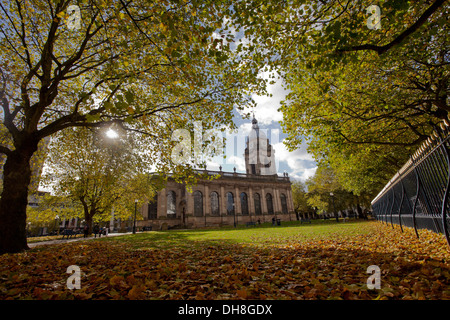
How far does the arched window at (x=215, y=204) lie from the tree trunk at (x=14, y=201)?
34350 mm

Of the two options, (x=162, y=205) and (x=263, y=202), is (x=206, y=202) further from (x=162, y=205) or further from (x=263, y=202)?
(x=263, y=202)

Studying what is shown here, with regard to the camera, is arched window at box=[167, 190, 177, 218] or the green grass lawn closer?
the green grass lawn

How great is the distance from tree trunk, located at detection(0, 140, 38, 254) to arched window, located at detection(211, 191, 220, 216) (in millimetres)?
34350

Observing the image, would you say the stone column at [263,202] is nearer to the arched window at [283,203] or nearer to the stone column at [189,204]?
the arched window at [283,203]

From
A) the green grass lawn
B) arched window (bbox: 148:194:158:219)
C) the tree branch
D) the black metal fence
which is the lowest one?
the green grass lawn

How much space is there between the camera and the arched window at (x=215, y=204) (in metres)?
40.3

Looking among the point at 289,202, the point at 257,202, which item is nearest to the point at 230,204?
the point at 257,202

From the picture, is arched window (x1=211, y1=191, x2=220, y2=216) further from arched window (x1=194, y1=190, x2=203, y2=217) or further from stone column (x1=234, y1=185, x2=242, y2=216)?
stone column (x1=234, y1=185, x2=242, y2=216)

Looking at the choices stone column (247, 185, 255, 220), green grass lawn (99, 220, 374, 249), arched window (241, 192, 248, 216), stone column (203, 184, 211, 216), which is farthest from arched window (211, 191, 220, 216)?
green grass lawn (99, 220, 374, 249)

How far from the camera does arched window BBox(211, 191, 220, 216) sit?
40.3 metres

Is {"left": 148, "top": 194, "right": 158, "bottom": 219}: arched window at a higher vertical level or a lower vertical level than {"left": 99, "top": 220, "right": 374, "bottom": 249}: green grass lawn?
higher

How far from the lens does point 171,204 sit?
130ft

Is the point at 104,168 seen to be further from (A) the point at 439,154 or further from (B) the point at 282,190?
(B) the point at 282,190
